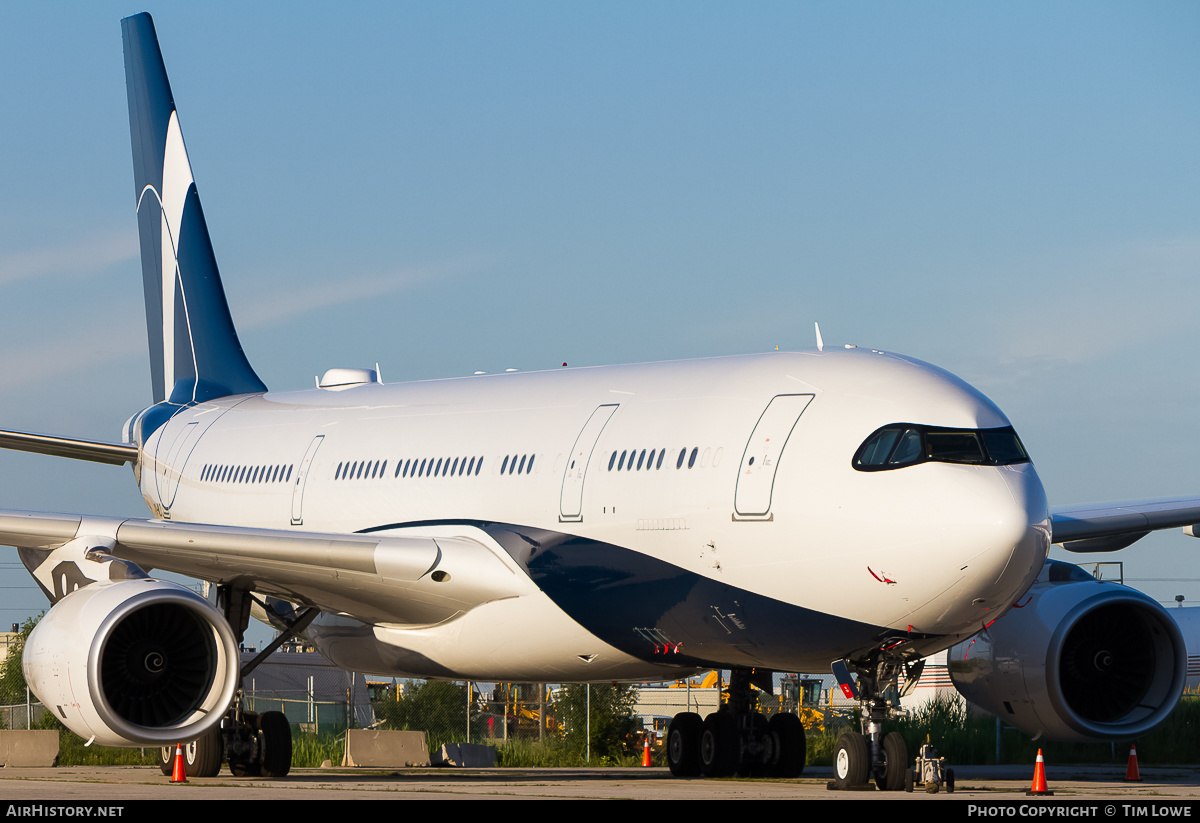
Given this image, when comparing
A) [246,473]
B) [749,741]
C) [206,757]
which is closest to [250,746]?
[206,757]

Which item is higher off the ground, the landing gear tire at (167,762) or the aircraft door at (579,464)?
the aircraft door at (579,464)

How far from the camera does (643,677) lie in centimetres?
1598

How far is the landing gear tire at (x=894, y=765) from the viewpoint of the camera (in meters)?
13.2

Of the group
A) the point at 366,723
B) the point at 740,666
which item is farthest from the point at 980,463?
the point at 366,723

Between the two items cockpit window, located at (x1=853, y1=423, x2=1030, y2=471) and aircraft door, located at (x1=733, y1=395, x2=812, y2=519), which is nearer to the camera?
cockpit window, located at (x1=853, y1=423, x2=1030, y2=471)

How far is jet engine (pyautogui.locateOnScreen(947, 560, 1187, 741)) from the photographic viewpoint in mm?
15789

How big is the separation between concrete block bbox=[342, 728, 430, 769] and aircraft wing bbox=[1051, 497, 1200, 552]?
27.4ft

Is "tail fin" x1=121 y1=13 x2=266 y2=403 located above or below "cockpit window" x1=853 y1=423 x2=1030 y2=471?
above

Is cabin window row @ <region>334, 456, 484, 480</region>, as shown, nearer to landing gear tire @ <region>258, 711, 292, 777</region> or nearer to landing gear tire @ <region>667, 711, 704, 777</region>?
landing gear tire @ <region>258, 711, 292, 777</region>

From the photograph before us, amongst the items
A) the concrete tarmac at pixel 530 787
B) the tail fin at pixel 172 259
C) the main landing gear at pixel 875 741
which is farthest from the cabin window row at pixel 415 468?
the tail fin at pixel 172 259

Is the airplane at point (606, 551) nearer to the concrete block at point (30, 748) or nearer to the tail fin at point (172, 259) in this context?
the concrete block at point (30, 748)

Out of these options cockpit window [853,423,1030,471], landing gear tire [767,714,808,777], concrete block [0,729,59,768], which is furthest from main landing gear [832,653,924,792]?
concrete block [0,729,59,768]

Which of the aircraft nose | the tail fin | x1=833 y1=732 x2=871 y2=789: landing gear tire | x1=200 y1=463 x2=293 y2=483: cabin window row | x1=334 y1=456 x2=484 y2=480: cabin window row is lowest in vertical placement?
x1=833 y1=732 x2=871 y2=789: landing gear tire

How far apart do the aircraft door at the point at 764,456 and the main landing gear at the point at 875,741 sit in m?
1.56
